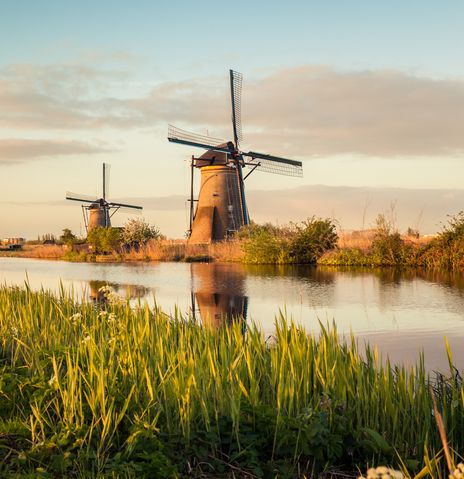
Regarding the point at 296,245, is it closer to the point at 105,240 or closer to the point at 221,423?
the point at 105,240

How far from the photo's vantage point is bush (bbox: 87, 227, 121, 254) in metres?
41.3

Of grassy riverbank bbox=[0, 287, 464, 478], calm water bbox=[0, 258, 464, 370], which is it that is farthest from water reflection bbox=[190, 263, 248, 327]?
grassy riverbank bbox=[0, 287, 464, 478]

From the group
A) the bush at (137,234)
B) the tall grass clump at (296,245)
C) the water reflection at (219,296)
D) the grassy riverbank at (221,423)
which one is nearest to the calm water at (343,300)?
the water reflection at (219,296)

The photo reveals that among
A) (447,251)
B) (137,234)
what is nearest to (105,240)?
(137,234)

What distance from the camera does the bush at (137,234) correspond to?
135 feet

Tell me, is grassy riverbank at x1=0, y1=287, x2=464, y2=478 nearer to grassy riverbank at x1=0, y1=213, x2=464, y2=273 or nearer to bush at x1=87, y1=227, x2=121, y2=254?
grassy riverbank at x1=0, y1=213, x2=464, y2=273

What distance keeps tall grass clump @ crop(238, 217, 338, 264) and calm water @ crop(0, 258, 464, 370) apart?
529 cm

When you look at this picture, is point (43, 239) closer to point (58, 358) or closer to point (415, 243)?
point (415, 243)

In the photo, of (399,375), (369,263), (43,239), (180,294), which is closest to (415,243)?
(369,263)

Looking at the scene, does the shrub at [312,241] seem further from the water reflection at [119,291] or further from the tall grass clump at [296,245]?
the water reflection at [119,291]

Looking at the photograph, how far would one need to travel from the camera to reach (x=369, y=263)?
2527cm

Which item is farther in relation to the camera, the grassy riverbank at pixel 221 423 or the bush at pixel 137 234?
the bush at pixel 137 234

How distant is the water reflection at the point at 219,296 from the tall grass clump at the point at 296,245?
20.5ft

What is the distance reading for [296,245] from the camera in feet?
92.8
